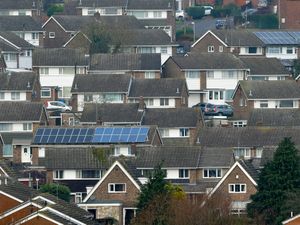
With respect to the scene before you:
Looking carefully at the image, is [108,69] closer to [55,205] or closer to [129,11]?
[129,11]

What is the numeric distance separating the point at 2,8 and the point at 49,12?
4209 mm

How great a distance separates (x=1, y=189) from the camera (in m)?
56.6

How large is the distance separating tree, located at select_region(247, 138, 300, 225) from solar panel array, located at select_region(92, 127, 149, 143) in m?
9.17

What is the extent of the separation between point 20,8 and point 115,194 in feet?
135

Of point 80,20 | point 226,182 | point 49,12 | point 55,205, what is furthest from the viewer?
point 49,12

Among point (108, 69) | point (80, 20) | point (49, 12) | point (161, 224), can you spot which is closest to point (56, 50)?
point (108, 69)

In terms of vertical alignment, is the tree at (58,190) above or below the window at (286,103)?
below

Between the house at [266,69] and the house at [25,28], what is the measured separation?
11244 millimetres

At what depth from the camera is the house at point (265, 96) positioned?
81938 millimetres

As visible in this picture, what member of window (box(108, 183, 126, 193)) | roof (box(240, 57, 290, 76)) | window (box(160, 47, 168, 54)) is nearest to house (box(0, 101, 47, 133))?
window (box(108, 183, 126, 193))

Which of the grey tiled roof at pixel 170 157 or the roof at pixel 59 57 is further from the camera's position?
the roof at pixel 59 57

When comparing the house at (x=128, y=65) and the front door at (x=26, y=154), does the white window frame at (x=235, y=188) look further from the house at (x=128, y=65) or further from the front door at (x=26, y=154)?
the house at (x=128, y=65)

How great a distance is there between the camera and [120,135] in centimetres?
Answer: 6894

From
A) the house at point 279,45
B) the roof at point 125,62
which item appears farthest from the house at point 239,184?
the house at point 279,45
